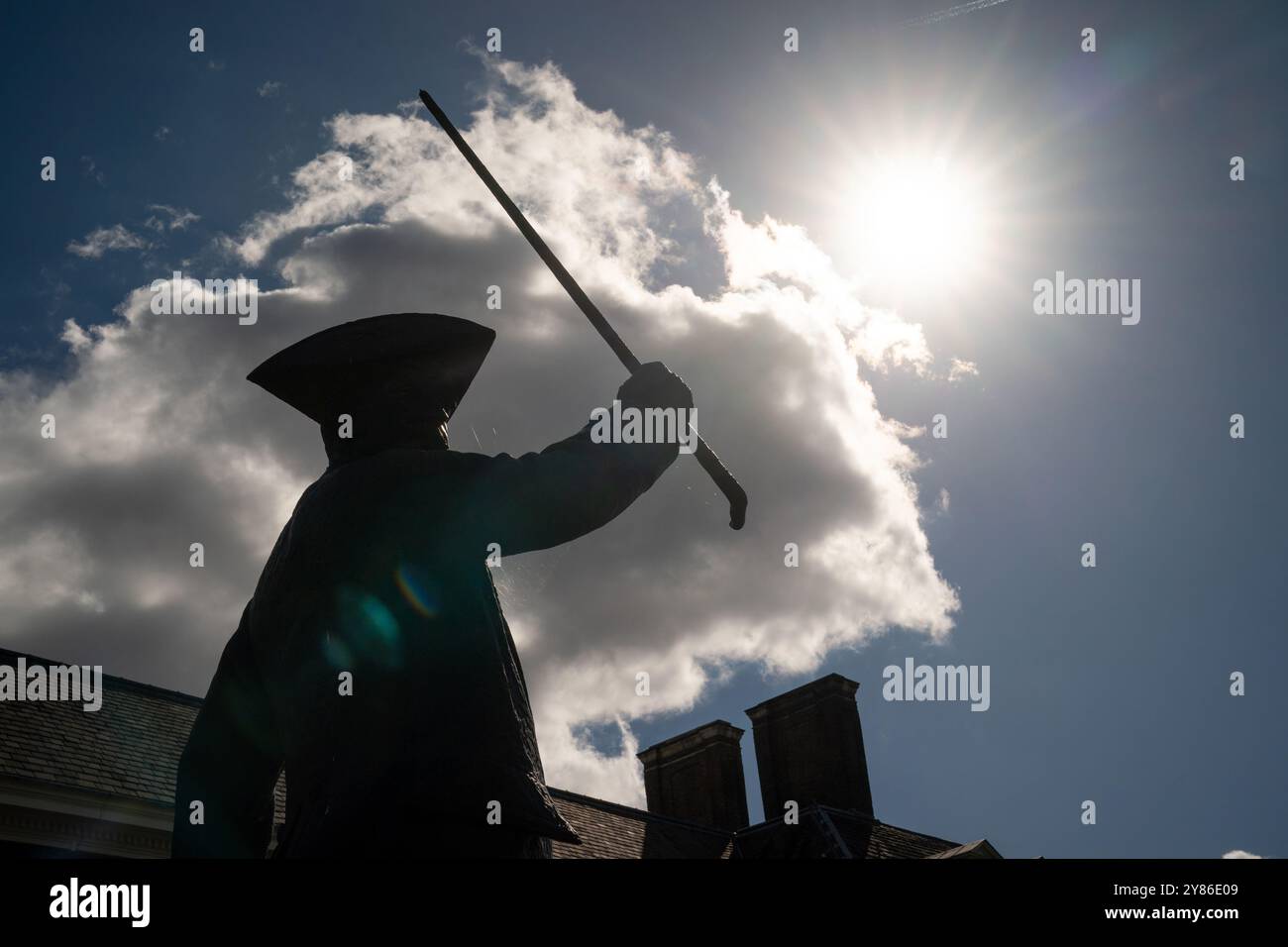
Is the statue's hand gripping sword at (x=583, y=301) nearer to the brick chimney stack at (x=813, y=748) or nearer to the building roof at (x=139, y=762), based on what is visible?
the building roof at (x=139, y=762)

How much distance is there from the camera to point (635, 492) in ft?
8.20

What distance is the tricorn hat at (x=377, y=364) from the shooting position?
2705 mm

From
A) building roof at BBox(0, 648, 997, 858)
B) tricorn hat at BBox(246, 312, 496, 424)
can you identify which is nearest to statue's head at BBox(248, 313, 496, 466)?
tricorn hat at BBox(246, 312, 496, 424)

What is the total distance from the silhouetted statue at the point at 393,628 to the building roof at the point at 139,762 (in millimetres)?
7335

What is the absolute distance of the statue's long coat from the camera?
2064 millimetres

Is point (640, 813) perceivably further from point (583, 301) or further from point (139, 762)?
point (583, 301)

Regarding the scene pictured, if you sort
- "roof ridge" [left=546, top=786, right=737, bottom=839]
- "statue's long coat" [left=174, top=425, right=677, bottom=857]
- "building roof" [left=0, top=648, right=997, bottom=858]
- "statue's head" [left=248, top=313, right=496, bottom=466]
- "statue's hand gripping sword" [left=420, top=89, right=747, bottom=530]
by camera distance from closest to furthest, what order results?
"statue's long coat" [left=174, top=425, right=677, bottom=857] < "statue's head" [left=248, top=313, right=496, bottom=466] < "statue's hand gripping sword" [left=420, top=89, right=747, bottom=530] < "building roof" [left=0, top=648, right=997, bottom=858] < "roof ridge" [left=546, top=786, right=737, bottom=839]

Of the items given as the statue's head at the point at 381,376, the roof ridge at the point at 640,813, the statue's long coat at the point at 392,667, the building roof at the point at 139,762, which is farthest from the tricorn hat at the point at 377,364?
the roof ridge at the point at 640,813

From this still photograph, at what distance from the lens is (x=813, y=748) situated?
92.9 ft

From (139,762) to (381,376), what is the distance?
538 inches

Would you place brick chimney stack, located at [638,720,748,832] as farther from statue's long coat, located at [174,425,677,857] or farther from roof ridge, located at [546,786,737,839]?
statue's long coat, located at [174,425,677,857]

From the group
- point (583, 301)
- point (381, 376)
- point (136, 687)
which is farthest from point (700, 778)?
point (381, 376)
